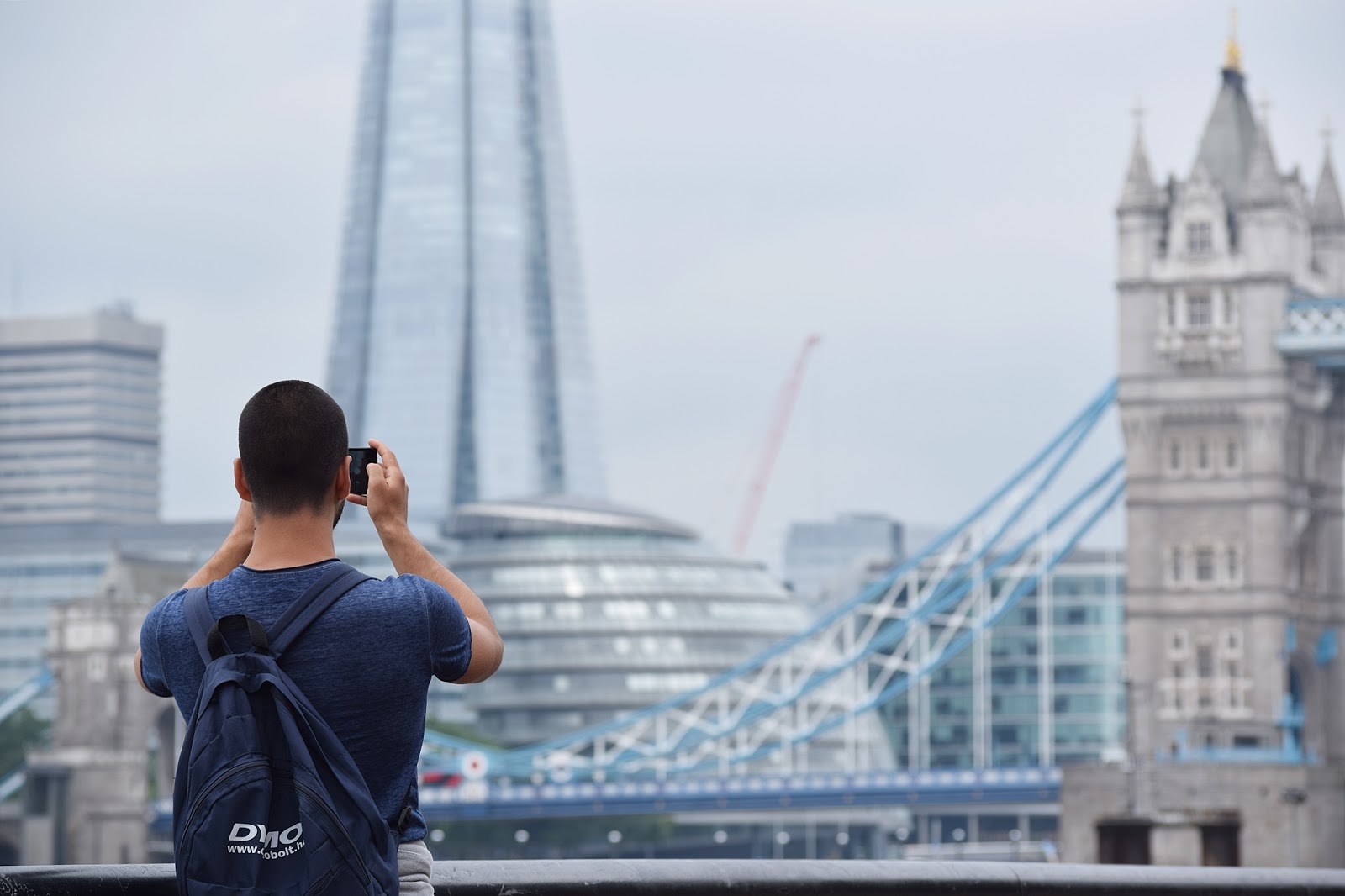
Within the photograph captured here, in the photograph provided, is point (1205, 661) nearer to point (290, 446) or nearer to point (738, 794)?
point (738, 794)

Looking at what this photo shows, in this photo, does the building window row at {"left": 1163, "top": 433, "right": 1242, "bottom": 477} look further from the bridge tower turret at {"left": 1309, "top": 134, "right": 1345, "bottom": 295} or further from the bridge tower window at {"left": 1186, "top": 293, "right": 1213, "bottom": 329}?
the bridge tower turret at {"left": 1309, "top": 134, "right": 1345, "bottom": 295}

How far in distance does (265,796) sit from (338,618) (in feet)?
1.42

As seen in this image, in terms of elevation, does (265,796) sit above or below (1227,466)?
below

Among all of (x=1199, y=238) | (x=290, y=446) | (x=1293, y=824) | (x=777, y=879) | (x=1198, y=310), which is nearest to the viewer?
(x=290, y=446)

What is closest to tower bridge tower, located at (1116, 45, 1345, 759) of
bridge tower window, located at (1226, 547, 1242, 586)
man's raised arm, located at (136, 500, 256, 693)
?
bridge tower window, located at (1226, 547, 1242, 586)

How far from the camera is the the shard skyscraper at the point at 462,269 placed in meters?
172

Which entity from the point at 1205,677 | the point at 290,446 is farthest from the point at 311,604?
the point at 1205,677

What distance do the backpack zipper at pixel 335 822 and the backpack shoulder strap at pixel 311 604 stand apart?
0.99ft

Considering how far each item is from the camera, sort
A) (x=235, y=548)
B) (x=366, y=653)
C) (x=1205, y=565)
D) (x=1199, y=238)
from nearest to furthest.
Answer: (x=366, y=653) < (x=235, y=548) < (x=1205, y=565) < (x=1199, y=238)

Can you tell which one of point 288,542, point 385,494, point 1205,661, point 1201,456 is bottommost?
point 288,542

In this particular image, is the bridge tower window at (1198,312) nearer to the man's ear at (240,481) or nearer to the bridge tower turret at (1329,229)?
the bridge tower turret at (1329,229)

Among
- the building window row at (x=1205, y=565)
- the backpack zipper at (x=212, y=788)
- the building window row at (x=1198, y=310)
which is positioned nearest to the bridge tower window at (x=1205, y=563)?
the building window row at (x=1205, y=565)

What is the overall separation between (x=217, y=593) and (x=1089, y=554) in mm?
101328

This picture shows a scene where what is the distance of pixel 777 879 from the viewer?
6.89m
